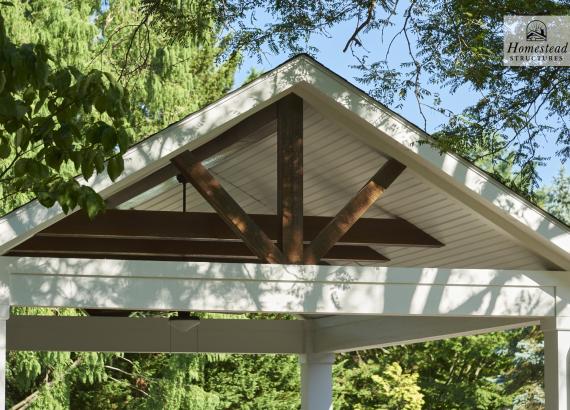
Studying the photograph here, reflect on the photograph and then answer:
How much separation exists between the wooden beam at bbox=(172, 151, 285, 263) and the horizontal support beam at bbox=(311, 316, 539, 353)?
221cm

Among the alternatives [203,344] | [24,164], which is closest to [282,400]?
[203,344]

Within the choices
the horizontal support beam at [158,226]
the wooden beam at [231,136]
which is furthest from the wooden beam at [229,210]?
the horizontal support beam at [158,226]

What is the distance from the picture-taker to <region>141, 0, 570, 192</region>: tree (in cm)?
698

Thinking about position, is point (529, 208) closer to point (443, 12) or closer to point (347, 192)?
point (443, 12)

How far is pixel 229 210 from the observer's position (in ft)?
21.7

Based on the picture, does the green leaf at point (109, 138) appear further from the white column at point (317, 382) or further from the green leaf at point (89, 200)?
the white column at point (317, 382)

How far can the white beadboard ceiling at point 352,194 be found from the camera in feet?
25.6

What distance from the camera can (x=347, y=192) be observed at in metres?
8.84

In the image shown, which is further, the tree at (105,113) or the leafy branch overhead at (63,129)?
the tree at (105,113)

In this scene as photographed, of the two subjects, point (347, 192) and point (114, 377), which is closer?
point (347, 192)

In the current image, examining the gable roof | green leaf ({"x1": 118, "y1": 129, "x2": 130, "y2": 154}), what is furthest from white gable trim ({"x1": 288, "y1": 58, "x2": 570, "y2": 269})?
green leaf ({"x1": 118, "y1": 129, "x2": 130, "y2": 154})

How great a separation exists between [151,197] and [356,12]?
109 inches

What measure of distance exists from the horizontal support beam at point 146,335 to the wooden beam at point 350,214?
Result: 405cm

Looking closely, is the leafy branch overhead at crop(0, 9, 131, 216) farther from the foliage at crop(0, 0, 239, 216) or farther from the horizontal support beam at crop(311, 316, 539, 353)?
the horizontal support beam at crop(311, 316, 539, 353)
